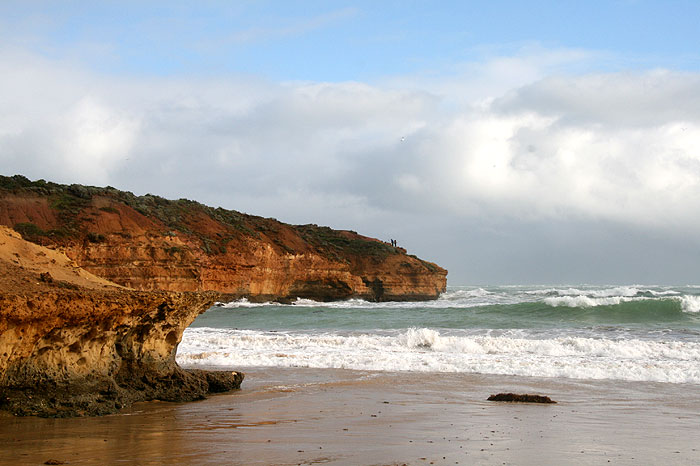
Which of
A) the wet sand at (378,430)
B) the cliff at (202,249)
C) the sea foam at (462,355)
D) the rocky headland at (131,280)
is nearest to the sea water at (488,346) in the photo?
the sea foam at (462,355)

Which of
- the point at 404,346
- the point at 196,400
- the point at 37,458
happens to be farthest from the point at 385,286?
the point at 37,458

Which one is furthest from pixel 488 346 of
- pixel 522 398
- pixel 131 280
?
pixel 131 280

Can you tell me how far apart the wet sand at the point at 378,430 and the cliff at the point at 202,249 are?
26235mm

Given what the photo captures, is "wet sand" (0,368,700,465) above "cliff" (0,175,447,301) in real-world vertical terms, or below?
below

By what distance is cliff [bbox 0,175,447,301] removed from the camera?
38562 mm

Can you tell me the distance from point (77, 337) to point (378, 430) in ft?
11.9

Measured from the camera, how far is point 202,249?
4416cm

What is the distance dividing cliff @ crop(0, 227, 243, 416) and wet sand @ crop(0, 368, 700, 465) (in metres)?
0.35

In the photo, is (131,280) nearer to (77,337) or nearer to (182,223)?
(182,223)

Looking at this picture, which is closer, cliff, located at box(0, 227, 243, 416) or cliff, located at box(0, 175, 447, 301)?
cliff, located at box(0, 227, 243, 416)

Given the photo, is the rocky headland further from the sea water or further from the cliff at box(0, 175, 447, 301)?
the sea water

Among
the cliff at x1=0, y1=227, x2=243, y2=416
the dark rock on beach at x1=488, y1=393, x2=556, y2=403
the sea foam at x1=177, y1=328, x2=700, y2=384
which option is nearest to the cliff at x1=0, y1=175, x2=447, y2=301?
the sea foam at x1=177, y1=328, x2=700, y2=384

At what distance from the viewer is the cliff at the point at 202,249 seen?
1518 inches

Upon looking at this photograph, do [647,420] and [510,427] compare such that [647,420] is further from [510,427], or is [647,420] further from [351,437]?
[351,437]
